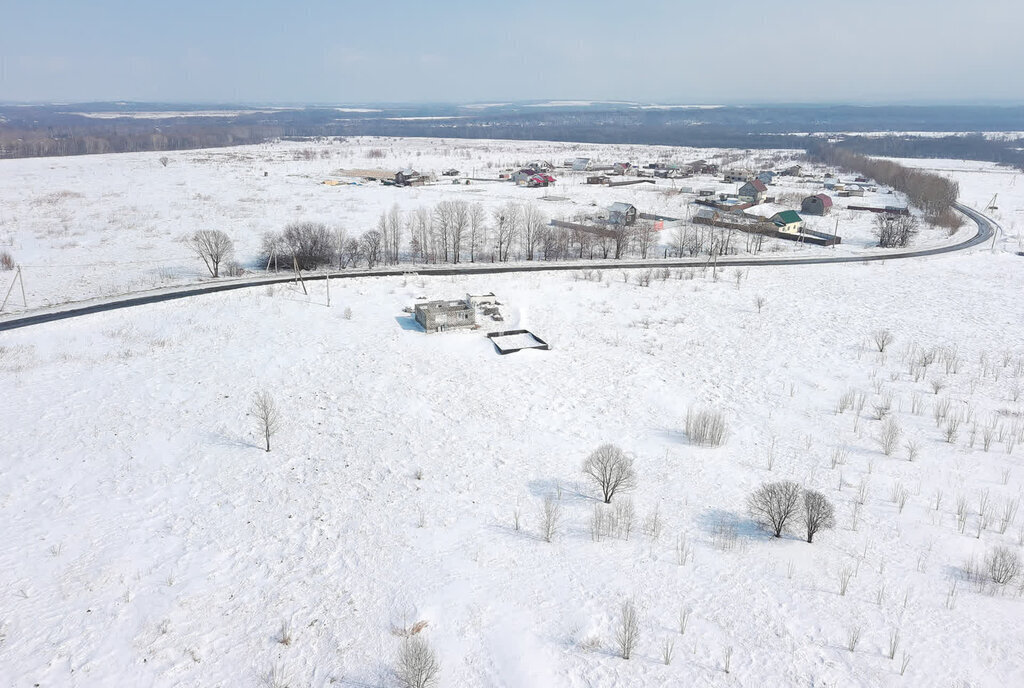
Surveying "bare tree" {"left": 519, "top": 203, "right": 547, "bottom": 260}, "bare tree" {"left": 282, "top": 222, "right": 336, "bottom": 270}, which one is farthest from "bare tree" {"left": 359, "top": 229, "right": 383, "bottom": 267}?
"bare tree" {"left": 519, "top": 203, "right": 547, "bottom": 260}

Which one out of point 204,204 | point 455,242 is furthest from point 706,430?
point 204,204

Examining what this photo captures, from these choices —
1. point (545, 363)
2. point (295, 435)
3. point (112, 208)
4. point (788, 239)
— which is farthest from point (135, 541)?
point (112, 208)

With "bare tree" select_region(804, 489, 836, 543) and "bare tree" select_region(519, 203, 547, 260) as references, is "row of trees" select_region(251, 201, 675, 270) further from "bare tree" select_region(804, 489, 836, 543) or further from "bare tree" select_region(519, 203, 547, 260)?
"bare tree" select_region(804, 489, 836, 543)

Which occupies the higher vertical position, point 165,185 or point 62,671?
point 165,185

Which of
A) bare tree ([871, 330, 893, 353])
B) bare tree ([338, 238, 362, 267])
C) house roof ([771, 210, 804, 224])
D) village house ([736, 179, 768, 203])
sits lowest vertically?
bare tree ([871, 330, 893, 353])

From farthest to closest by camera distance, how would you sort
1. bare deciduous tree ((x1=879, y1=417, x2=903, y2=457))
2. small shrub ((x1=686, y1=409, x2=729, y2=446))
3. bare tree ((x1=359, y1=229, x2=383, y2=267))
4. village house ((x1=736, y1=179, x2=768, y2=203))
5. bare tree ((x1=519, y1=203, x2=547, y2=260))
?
village house ((x1=736, y1=179, x2=768, y2=203)) < bare tree ((x1=519, y1=203, x2=547, y2=260)) < bare tree ((x1=359, y1=229, x2=383, y2=267)) < small shrub ((x1=686, y1=409, x2=729, y2=446)) < bare deciduous tree ((x1=879, y1=417, x2=903, y2=457))

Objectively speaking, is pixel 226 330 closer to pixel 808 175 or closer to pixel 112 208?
pixel 112 208
